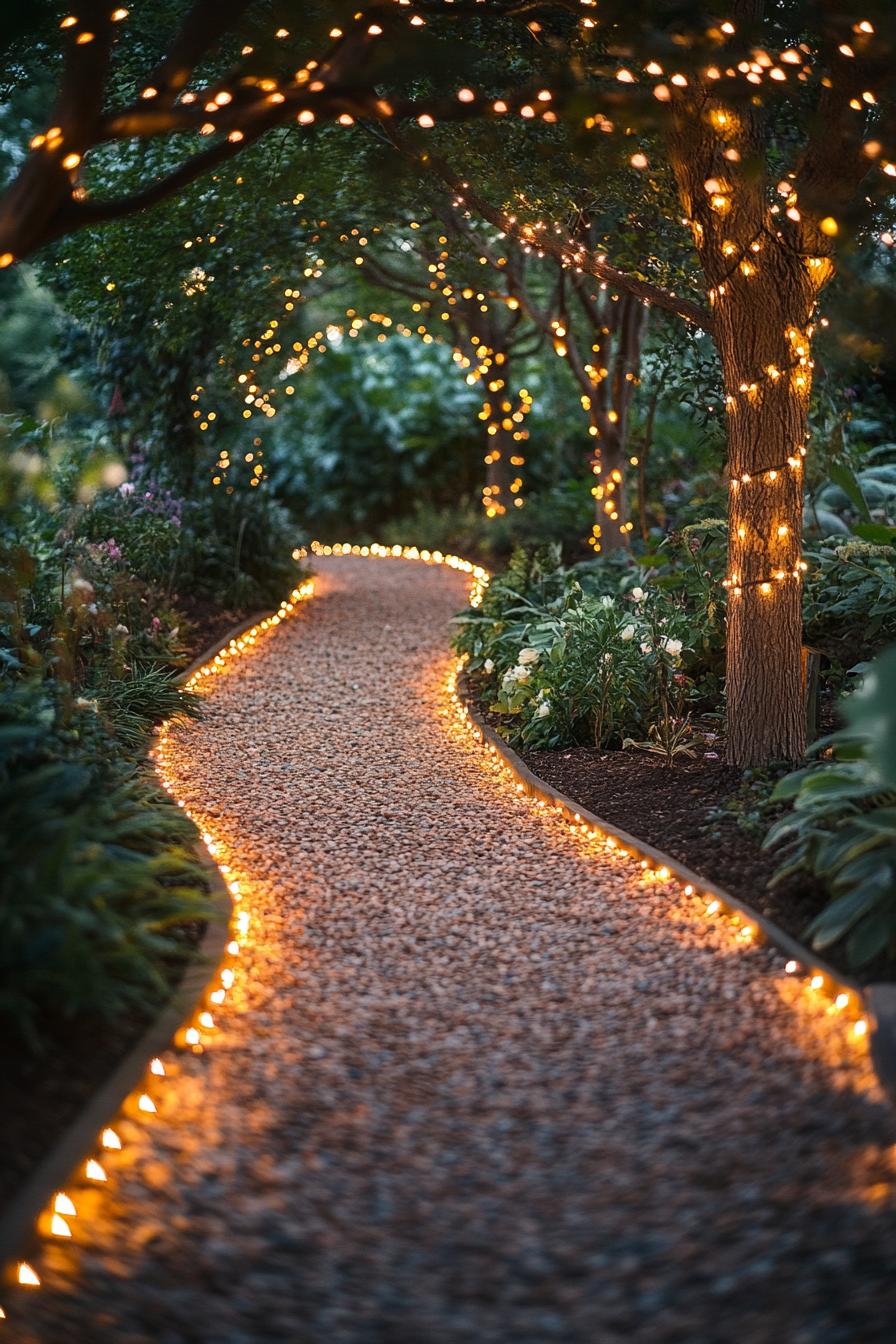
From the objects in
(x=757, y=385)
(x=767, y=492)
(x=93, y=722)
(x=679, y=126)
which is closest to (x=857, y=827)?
(x=767, y=492)

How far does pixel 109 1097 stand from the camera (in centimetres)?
267

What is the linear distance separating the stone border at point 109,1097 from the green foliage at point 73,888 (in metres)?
0.07

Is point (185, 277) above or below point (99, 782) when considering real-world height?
above

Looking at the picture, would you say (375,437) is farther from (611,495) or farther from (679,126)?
(679,126)

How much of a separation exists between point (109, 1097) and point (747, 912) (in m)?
1.86

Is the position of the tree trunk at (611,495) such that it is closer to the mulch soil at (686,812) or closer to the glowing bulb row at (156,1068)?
the mulch soil at (686,812)

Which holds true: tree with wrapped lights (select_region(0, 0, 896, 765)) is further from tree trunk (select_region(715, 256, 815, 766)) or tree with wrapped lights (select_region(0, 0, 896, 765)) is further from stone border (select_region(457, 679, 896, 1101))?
Result: stone border (select_region(457, 679, 896, 1101))

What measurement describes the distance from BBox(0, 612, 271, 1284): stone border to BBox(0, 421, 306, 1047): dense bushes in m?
0.08

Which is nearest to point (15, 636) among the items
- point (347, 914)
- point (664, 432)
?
point (347, 914)

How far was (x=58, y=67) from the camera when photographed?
5625 mm

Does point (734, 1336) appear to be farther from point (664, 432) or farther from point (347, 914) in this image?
point (664, 432)

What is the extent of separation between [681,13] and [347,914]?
9.32ft

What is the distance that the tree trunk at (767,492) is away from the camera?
455cm

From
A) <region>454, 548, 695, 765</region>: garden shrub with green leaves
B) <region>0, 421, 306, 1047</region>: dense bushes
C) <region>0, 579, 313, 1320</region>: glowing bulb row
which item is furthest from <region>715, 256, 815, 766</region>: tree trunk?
<region>0, 421, 306, 1047</region>: dense bushes
